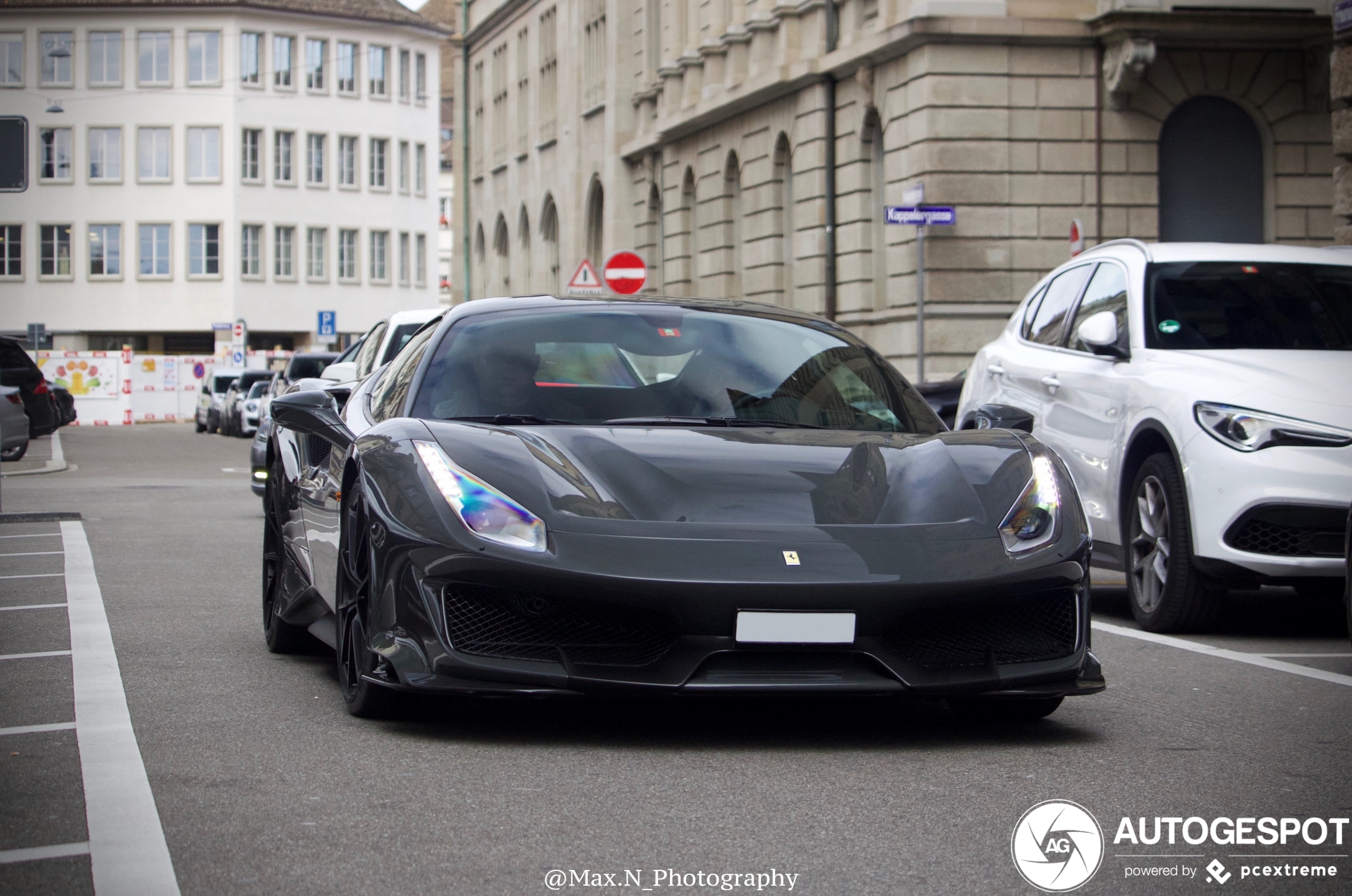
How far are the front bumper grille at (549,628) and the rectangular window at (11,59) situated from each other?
8174 centimetres

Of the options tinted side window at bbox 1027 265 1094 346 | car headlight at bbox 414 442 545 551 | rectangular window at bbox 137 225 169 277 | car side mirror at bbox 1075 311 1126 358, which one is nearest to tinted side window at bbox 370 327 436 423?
car headlight at bbox 414 442 545 551

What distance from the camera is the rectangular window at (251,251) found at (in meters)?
78.9

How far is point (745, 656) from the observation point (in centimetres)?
514

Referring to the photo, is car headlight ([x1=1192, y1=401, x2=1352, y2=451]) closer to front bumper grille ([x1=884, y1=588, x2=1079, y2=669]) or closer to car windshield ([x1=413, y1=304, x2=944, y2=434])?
car windshield ([x1=413, y1=304, x2=944, y2=434])

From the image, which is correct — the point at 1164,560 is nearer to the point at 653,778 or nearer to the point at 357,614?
the point at 357,614

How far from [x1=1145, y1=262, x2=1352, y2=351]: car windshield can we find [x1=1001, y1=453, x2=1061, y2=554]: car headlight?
352 centimetres

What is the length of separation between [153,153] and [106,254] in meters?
4.46

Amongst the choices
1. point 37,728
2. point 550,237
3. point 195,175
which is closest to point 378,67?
point 195,175

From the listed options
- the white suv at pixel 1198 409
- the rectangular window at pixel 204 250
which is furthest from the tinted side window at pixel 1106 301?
the rectangular window at pixel 204 250

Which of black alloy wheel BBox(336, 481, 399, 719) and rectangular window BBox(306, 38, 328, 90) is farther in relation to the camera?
rectangular window BBox(306, 38, 328, 90)

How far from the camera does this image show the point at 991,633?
5.36 m

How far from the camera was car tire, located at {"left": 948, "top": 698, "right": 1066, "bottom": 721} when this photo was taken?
567cm

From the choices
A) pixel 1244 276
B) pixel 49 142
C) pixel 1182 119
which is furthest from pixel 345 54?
pixel 1244 276

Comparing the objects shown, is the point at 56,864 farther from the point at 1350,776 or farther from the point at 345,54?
the point at 345,54
